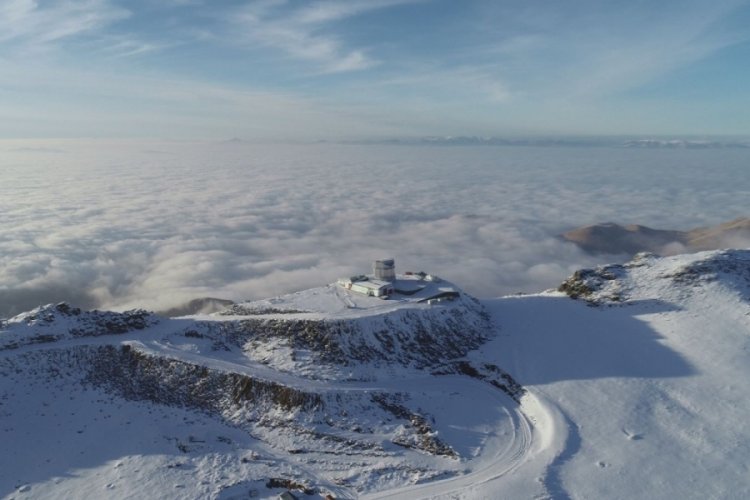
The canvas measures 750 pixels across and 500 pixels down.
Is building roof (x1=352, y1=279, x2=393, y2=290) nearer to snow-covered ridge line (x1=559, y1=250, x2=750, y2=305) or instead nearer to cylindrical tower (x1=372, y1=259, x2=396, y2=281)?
cylindrical tower (x1=372, y1=259, x2=396, y2=281)

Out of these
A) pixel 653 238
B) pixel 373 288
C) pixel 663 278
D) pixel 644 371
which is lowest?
pixel 653 238

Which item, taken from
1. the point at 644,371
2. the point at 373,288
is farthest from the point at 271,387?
the point at 644,371

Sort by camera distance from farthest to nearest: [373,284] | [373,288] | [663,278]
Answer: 1. [663,278]
2. [373,284]
3. [373,288]

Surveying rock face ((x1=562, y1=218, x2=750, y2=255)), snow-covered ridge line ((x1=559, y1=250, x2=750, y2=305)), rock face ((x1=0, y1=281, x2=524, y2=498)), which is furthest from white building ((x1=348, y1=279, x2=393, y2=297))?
rock face ((x1=562, y1=218, x2=750, y2=255))

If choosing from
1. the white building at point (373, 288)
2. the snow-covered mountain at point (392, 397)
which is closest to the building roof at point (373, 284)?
the white building at point (373, 288)

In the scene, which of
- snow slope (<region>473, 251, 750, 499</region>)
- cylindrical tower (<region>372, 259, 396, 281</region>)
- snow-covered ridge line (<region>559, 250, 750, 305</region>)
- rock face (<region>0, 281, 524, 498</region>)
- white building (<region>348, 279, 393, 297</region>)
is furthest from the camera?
cylindrical tower (<region>372, 259, 396, 281</region>)

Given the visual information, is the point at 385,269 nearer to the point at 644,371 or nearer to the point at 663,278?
the point at 644,371

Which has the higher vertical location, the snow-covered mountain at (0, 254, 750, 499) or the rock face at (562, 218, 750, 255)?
the snow-covered mountain at (0, 254, 750, 499)

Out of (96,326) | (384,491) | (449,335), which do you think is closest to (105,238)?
(96,326)
